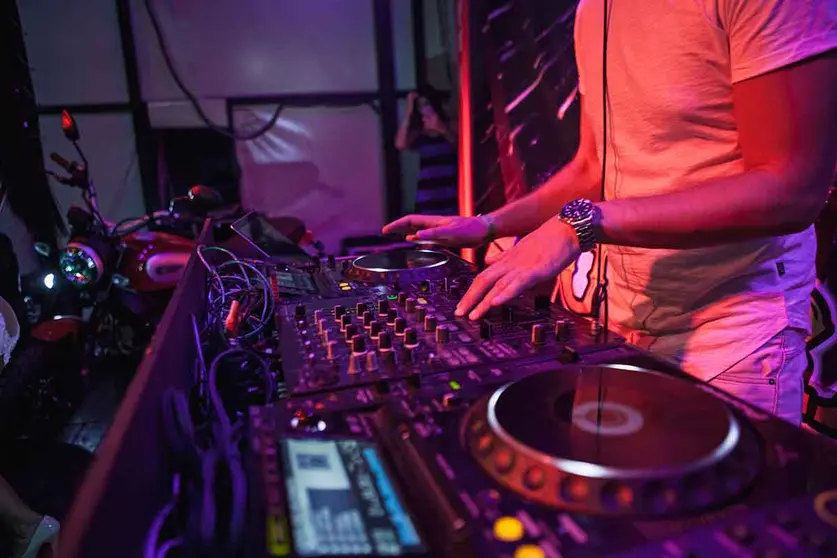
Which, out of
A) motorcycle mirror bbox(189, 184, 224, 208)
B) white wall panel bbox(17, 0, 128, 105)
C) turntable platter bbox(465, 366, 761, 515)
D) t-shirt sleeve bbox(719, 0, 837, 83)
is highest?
white wall panel bbox(17, 0, 128, 105)

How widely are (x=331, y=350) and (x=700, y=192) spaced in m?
0.53

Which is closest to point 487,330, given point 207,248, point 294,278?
point 294,278

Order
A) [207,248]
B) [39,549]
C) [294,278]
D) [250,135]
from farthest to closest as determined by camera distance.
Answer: [250,135] < [39,549] < [207,248] < [294,278]

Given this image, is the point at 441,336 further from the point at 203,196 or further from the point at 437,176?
the point at 437,176

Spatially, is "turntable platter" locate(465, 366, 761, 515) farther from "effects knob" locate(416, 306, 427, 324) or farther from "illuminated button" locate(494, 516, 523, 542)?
"effects knob" locate(416, 306, 427, 324)

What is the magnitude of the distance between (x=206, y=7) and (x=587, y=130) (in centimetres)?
385

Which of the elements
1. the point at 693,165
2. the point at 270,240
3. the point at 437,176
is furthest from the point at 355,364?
the point at 437,176

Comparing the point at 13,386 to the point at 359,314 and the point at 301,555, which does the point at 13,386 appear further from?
the point at 301,555

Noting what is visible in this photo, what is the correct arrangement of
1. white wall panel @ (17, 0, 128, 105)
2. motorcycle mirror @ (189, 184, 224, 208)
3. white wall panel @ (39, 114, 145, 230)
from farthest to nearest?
white wall panel @ (39, 114, 145, 230)
white wall panel @ (17, 0, 128, 105)
motorcycle mirror @ (189, 184, 224, 208)

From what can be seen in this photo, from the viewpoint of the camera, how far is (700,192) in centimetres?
80

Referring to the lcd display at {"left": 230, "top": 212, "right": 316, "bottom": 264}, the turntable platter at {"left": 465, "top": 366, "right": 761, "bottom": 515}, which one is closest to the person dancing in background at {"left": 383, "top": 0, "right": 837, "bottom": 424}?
the turntable platter at {"left": 465, "top": 366, "right": 761, "bottom": 515}

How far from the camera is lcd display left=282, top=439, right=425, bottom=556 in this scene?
443 mm

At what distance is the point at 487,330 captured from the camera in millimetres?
890

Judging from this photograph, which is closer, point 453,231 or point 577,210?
point 577,210
